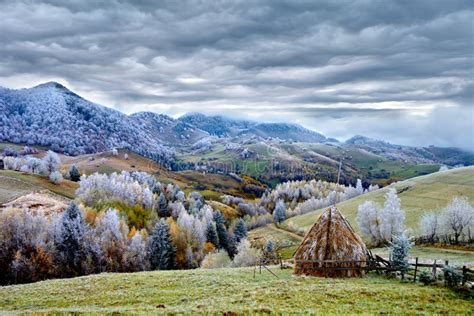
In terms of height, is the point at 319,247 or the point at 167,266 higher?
the point at 319,247

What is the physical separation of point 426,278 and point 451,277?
7.49 ft

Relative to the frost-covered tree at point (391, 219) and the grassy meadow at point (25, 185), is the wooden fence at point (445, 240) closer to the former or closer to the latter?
the frost-covered tree at point (391, 219)

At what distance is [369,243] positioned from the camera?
80.4 metres

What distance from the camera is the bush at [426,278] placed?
2947 centimetres

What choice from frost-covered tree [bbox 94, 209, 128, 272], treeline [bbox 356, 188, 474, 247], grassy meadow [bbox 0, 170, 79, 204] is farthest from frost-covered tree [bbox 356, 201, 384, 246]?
grassy meadow [bbox 0, 170, 79, 204]

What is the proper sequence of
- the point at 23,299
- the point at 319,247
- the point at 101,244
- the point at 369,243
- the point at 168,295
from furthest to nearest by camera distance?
the point at 101,244
the point at 369,243
the point at 319,247
the point at 23,299
the point at 168,295

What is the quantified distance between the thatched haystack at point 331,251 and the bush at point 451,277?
7.40 meters

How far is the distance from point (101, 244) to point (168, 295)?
6313 cm

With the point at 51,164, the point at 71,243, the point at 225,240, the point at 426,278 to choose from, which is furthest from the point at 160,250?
the point at 51,164

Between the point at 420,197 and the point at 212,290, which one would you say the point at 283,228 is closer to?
the point at 420,197

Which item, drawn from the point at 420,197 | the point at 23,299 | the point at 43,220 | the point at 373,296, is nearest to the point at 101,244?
the point at 43,220

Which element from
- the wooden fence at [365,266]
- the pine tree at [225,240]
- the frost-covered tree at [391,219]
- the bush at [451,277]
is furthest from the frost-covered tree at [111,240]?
the bush at [451,277]

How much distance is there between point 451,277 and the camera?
2772 centimetres

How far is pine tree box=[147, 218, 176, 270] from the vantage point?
91.9m
